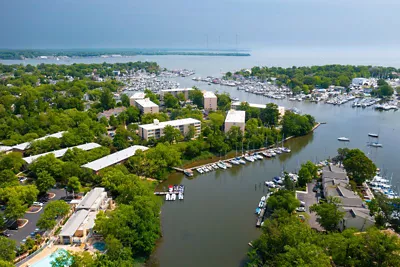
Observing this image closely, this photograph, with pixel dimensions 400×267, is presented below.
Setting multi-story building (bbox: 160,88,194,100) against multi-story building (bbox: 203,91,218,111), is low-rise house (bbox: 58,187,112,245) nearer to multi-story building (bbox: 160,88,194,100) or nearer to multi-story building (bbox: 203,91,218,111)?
multi-story building (bbox: 203,91,218,111)

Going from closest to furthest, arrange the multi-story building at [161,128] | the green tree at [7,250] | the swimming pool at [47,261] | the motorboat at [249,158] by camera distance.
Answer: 1. the green tree at [7,250]
2. the swimming pool at [47,261]
3. the motorboat at [249,158]
4. the multi-story building at [161,128]

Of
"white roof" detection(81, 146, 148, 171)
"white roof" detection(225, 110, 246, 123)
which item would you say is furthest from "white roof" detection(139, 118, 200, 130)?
"white roof" detection(81, 146, 148, 171)

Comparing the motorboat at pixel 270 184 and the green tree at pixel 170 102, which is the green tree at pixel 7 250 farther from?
the green tree at pixel 170 102

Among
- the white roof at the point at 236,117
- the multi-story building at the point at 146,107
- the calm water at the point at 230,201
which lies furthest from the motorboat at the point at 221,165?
the multi-story building at the point at 146,107

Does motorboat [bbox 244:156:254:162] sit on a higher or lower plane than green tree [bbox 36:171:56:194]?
lower

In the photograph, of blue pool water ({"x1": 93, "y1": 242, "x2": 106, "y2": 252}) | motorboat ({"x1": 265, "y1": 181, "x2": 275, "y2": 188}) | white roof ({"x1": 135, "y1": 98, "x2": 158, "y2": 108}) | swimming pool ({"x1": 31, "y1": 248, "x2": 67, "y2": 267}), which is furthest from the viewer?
white roof ({"x1": 135, "y1": 98, "x2": 158, "y2": 108})

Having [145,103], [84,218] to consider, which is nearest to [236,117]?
[145,103]
